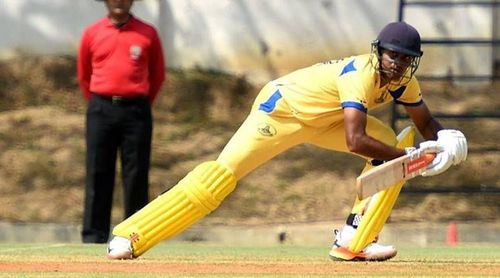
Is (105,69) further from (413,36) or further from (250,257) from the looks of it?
(413,36)

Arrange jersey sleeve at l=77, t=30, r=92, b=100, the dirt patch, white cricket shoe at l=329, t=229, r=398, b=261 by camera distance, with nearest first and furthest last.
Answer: the dirt patch, white cricket shoe at l=329, t=229, r=398, b=261, jersey sleeve at l=77, t=30, r=92, b=100

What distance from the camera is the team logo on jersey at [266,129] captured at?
11.2m

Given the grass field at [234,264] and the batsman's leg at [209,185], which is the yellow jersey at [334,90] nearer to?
the batsman's leg at [209,185]

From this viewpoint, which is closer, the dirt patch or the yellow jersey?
the dirt patch

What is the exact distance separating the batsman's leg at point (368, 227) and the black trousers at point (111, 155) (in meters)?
3.55

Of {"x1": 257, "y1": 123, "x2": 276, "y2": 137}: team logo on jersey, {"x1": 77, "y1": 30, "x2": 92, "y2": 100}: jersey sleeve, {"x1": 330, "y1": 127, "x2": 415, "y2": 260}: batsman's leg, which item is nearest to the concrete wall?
{"x1": 77, "y1": 30, "x2": 92, "y2": 100}: jersey sleeve

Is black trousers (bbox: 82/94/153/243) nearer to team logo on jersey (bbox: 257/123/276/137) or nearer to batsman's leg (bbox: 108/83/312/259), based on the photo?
batsman's leg (bbox: 108/83/312/259)

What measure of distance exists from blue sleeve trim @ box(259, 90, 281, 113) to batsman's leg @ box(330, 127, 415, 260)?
72cm

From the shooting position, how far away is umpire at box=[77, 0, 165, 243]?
48.2 ft

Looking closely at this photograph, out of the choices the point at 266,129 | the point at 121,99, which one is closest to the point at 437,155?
the point at 266,129

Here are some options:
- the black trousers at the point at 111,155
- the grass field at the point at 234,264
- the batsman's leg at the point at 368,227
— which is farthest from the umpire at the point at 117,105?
the batsman's leg at the point at 368,227

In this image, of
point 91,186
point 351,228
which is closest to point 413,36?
point 351,228

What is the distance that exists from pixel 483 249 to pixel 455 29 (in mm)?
6726

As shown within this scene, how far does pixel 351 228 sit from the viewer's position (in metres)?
11.5
